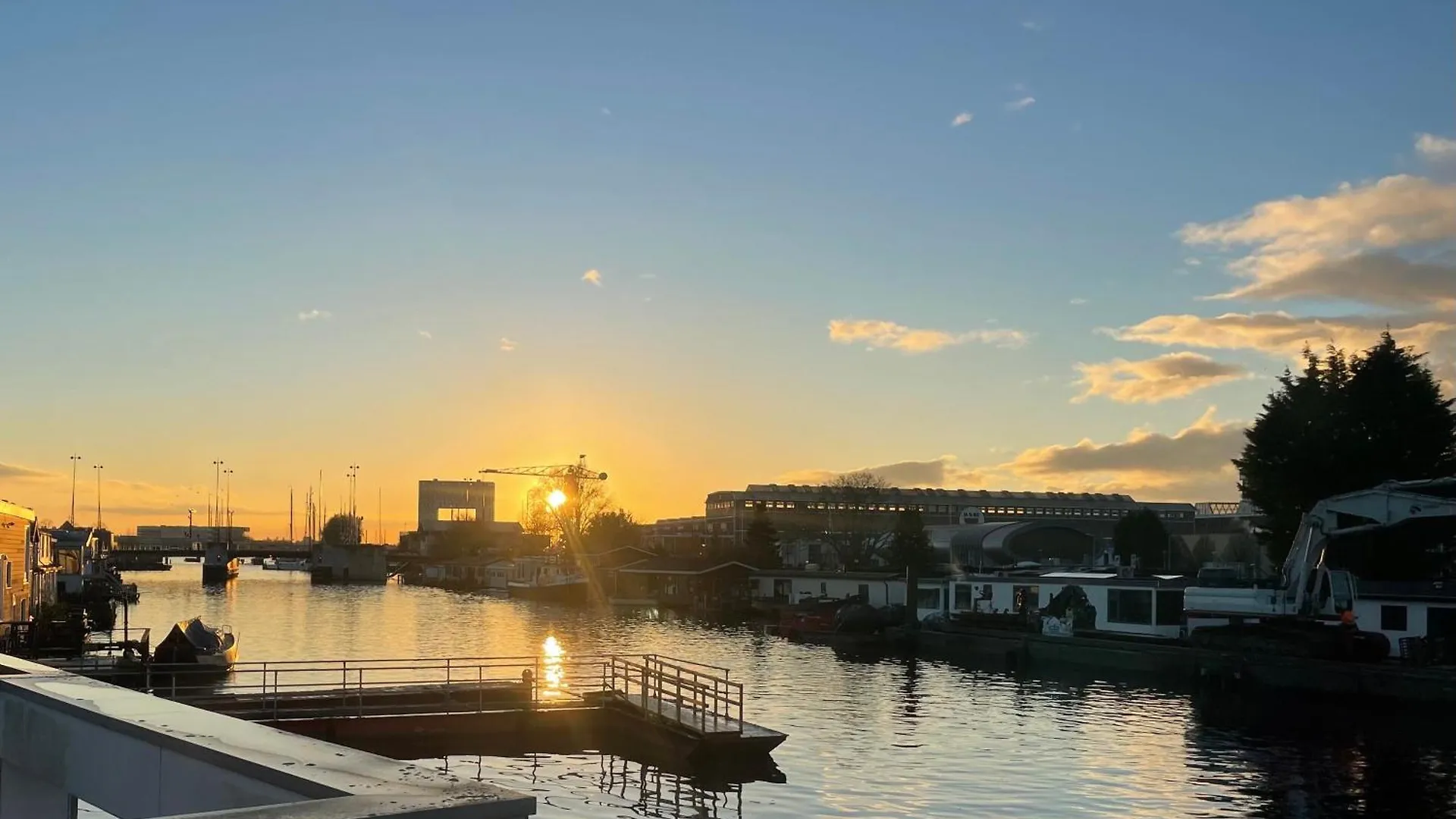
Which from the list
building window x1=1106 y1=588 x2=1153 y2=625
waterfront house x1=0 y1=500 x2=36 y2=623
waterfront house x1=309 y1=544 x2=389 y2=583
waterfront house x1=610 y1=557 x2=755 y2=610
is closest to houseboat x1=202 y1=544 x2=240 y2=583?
waterfront house x1=309 y1=544 x2=389 y2=583

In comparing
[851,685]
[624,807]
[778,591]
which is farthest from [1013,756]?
[778,591]

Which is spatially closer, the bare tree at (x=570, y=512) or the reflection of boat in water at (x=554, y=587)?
the reflection of boat in water at (x=554, y=587)

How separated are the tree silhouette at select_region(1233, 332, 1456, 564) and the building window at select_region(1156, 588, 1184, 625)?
1015 cm

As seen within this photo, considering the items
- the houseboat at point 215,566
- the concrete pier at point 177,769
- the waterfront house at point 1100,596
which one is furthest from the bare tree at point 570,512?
the concrete pier at point 177,769

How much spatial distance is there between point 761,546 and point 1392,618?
3061 inches

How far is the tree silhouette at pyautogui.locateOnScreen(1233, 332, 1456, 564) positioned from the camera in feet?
220

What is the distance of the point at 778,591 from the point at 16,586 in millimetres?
69438

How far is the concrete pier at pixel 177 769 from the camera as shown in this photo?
5.35 meters

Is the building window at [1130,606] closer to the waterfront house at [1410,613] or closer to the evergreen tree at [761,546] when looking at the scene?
the waterfront house at [1410,613]

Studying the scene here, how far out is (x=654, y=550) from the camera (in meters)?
154

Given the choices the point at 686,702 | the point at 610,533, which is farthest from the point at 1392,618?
the point at 610,533

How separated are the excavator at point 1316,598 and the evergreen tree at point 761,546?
67.9 m

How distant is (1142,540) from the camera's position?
116m

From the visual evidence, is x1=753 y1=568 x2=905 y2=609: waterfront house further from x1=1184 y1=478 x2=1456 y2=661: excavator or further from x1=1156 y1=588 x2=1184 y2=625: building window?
x1=1184 y1=478 x2=1456 y2=661: excavator
